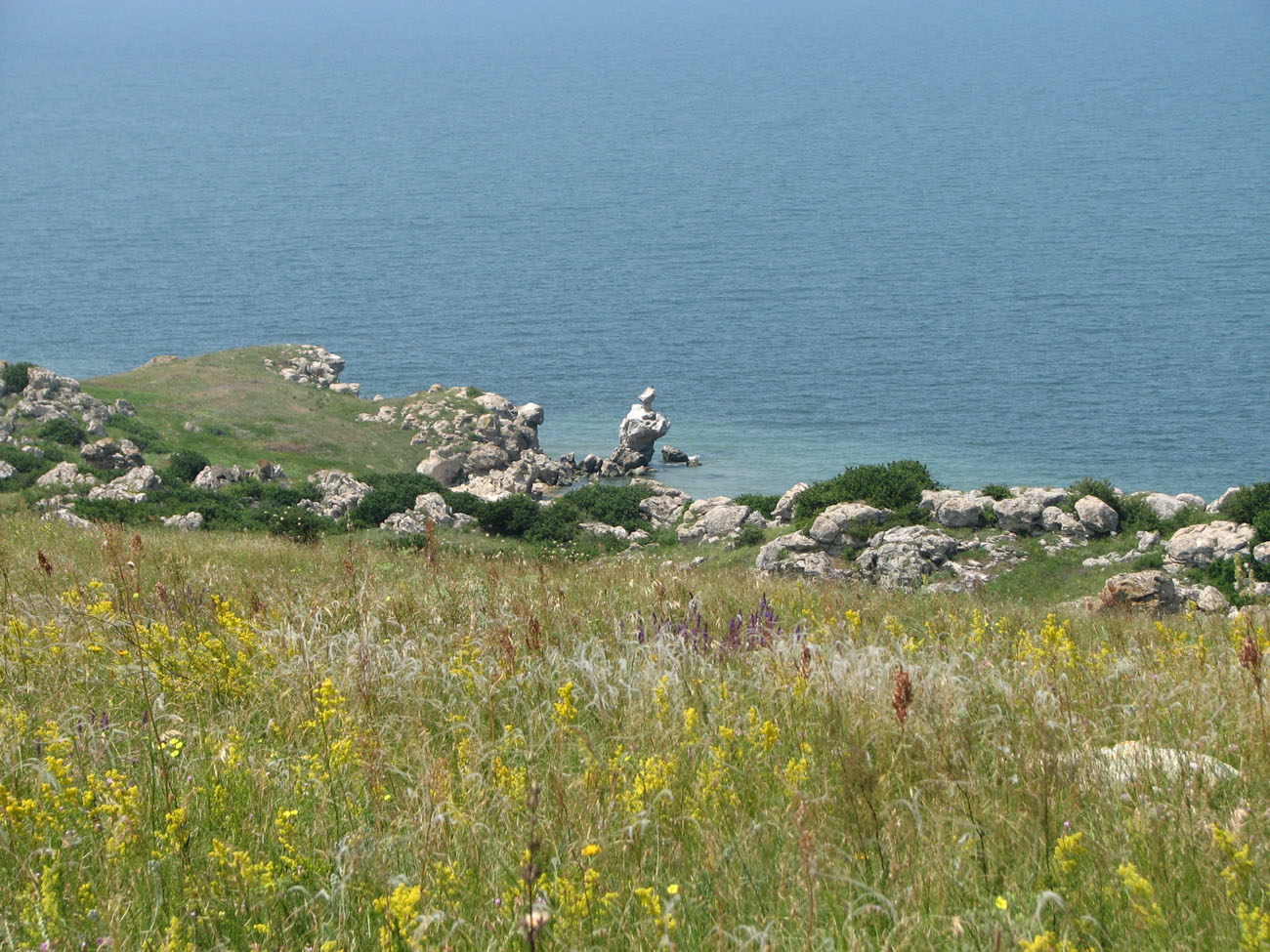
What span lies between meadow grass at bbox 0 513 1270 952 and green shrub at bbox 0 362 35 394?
162ft

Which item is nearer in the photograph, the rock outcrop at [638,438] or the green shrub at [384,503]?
the green shrub at [384,503]

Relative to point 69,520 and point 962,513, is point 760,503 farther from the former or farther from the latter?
point 69,520

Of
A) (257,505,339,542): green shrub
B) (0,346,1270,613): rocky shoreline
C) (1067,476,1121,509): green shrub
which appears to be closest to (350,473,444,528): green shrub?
(0,346,1270,613): rocky shoreline

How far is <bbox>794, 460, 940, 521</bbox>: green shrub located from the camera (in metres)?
34.7

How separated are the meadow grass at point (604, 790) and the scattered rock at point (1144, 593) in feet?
44.0

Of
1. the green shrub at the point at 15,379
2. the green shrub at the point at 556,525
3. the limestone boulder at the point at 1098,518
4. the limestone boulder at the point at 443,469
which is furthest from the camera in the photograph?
the limestone boulder at the point at 443,469

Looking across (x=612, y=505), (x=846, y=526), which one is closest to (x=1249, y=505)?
(x=846, y=526)

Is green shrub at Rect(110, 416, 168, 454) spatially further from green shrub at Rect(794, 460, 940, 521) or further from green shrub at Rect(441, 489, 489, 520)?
green shrub at Rect(794, 460, 940, 521)

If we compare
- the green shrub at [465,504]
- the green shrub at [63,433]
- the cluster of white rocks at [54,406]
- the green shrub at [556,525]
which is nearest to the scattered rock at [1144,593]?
the green shrub at [556,525]

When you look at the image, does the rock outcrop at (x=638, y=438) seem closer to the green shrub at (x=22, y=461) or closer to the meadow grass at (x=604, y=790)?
the green shrub at (x=22, y=461)

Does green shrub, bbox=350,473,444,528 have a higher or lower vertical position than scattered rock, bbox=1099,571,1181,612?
lower

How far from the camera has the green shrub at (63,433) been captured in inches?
1833

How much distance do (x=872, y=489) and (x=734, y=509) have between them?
599 cm

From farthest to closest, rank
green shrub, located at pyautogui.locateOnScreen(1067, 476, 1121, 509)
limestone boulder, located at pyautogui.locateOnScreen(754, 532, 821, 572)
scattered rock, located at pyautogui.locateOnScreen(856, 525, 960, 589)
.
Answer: green shrub, located at pyautogui.locateOnScreen(1067, 476, 1121, 509) → limestone boulder, located at pyautogui.locateOnScreen(754, 532, 821, 572) → scattered rock, located at pyautogui.locateOnScreen(856, 525, 960, 589)
